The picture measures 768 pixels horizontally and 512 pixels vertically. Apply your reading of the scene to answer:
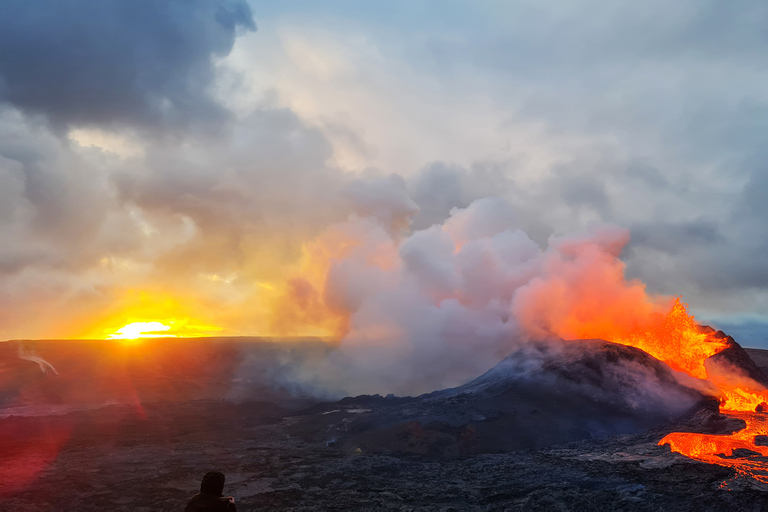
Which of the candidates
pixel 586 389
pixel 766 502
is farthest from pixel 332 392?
pixel 766 502

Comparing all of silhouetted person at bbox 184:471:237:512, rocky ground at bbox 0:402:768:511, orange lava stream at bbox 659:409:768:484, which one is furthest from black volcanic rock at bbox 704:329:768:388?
silhouetted person at bbox 184:471:237:512

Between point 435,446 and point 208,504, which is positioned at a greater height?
point 208,504

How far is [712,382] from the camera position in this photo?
120 ft

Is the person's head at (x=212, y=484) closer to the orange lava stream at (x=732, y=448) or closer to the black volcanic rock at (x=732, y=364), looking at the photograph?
the orange lava stream at (x=732, y=448)

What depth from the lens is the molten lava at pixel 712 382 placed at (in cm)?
2052

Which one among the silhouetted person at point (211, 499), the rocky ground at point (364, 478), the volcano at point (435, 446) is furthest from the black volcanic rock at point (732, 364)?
the silhouetted person at point (211, 499)

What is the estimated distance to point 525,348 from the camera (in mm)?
42750

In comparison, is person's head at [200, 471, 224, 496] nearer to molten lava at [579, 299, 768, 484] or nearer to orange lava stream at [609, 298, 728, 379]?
molten lava at [579, 299, 768, 484]

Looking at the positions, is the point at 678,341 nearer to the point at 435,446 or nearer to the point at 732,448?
the point at 732,448

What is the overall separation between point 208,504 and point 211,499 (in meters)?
0.08

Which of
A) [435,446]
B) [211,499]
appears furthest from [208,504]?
[435,446]

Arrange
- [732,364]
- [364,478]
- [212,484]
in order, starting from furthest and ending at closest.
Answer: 1. [732,364]
2. [364,478]
3. [212,484]

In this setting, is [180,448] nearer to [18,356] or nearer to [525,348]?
[525,348]

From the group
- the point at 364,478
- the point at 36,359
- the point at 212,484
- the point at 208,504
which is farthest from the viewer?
the point at 36,359
